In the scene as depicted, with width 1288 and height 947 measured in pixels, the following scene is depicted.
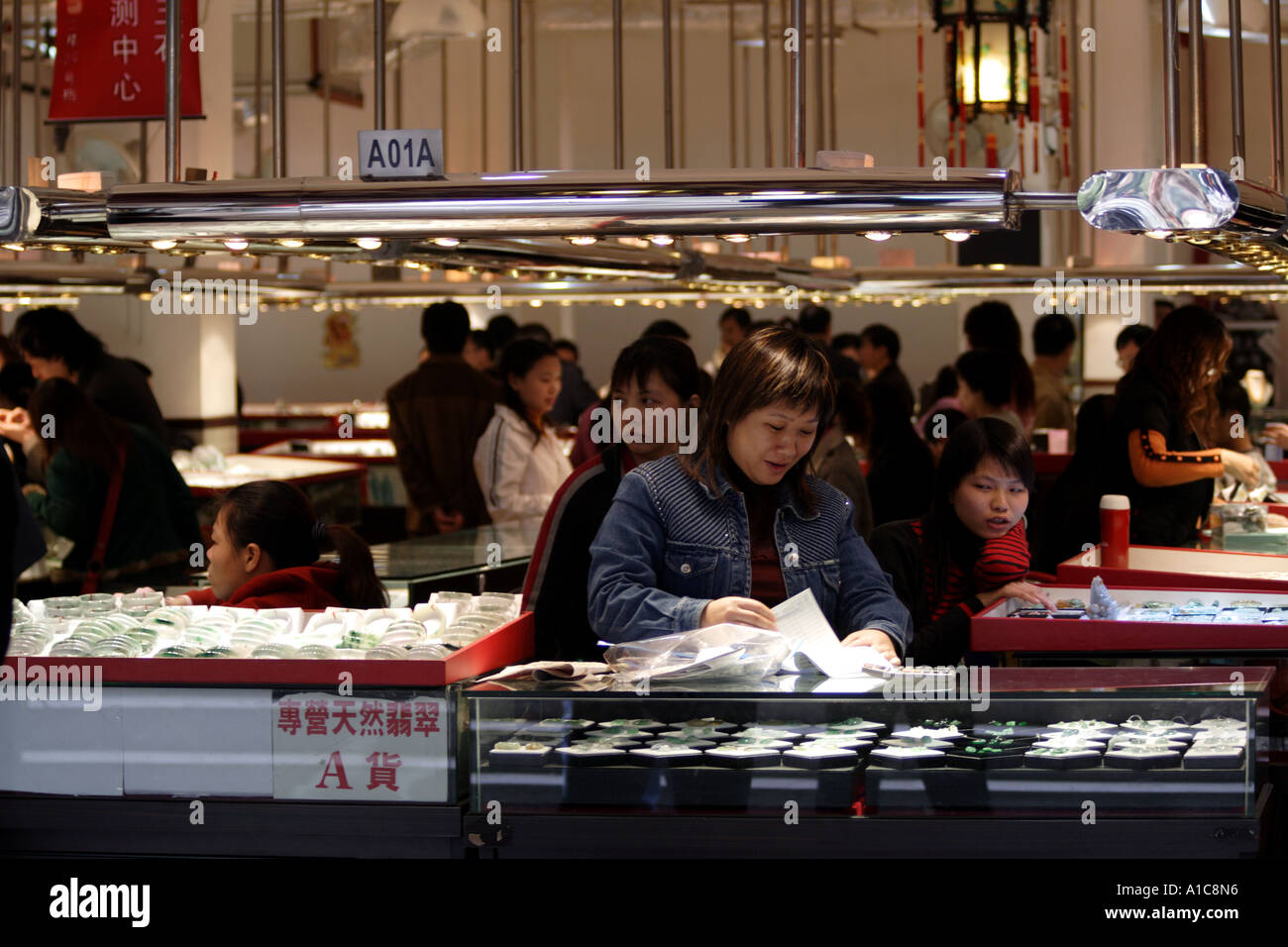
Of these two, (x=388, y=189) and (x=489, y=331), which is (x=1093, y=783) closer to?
(x=388, y=189)

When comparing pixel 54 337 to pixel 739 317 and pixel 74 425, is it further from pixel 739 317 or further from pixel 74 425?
pixel 739 317

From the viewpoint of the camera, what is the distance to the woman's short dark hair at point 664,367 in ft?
12.1

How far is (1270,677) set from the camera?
274 centimetres

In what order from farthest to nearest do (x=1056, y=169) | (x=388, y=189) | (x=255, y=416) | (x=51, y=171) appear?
→ (x=255, y=416) → (x=1056, y=169) → (x=51, y=171) → (x=388, y=189)

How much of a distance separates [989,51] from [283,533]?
3562mm

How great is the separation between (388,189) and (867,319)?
15.5m

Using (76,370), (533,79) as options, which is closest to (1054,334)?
(533,79)

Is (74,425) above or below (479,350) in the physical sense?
below

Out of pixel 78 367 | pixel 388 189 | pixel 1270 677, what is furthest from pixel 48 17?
pixel 1270 677

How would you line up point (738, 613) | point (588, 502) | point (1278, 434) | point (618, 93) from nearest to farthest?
point (738, 613), point (618, 93), point (588, 502), point (1278, 434)

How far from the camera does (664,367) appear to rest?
3.69 metres

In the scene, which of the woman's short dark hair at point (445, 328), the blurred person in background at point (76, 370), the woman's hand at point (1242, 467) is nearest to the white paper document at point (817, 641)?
the woman's hand at point (1242, 467)

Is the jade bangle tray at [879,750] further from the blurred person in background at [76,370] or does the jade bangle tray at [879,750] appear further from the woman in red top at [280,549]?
the blurred person in background at [76,370]

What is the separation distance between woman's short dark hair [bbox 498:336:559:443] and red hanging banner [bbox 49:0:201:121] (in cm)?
200
